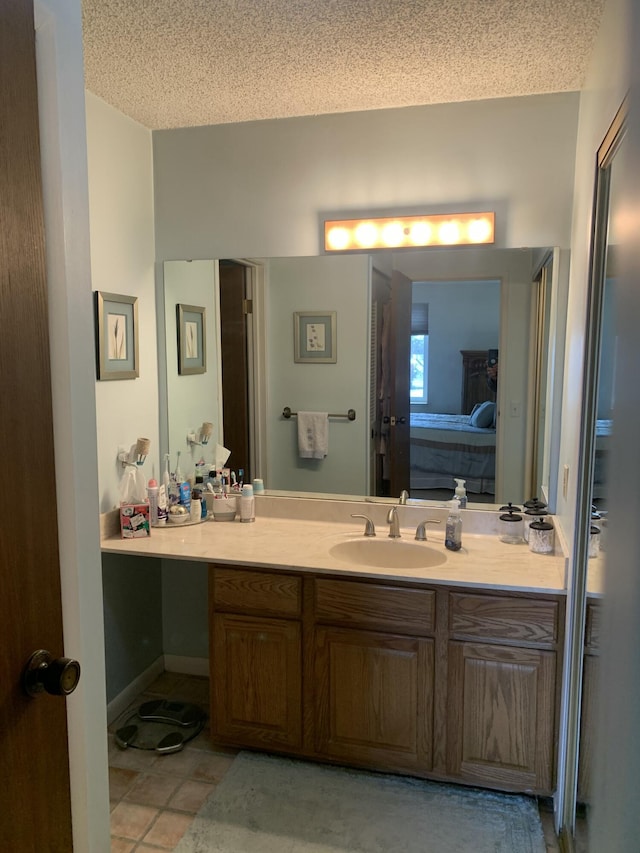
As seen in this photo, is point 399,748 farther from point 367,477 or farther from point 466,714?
point 367,477

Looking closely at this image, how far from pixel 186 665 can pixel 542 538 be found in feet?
5.79

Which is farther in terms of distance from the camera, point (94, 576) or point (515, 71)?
point (515, 71)

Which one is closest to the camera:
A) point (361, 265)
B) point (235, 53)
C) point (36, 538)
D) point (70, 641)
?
point (36, 538)

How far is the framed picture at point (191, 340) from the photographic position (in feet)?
9.45

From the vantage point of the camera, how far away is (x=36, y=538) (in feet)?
3.58

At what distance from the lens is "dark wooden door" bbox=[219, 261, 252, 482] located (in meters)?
2.81

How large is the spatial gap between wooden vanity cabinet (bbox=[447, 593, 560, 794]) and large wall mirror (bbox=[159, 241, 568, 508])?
605mm

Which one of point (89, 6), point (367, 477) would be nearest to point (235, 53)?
point (89, 6)

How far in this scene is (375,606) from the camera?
2189 millimetres

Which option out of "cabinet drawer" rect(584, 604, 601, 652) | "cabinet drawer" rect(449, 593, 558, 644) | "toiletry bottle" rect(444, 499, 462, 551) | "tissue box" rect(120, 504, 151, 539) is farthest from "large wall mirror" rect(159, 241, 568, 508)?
"cabinet drawer" rect(584, 604, 601, 652)

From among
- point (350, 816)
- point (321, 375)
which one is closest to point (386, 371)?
point (321, 375)

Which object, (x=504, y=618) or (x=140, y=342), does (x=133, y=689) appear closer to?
(x=140, y=342)

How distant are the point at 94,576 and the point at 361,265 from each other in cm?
176

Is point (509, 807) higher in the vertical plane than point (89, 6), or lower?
lower
